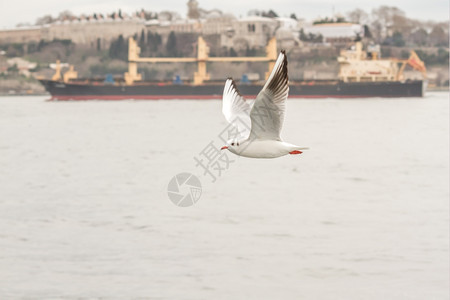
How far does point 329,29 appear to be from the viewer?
167125 millimetres

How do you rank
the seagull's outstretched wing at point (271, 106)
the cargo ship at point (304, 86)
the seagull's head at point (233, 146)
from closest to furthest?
the seagull's outstretched wing at point (271, 106) < the seagull's head at point (233, 146) < the cargo ship at point (304, 86)

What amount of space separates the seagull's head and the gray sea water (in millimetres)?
11296

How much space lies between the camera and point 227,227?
25.8 meters

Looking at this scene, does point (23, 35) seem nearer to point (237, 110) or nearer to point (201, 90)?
point (201, 90)

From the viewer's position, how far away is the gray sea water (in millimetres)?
20266

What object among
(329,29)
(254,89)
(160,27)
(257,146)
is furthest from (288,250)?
(160,27)

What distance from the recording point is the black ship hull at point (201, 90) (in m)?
107

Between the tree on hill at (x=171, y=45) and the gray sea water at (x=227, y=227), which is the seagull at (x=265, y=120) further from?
the tree on hill at (x=171, y=45)

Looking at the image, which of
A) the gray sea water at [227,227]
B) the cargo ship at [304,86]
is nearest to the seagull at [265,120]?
the gray sea water at [227,227]

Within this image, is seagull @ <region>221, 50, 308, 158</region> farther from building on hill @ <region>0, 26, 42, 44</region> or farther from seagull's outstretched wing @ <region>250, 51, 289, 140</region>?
building on hill @ <region>0, 26, 42, 44</region>

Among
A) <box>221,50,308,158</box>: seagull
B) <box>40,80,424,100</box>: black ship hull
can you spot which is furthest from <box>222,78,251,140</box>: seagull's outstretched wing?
<box>40,80,424,100</box>: black ship hull

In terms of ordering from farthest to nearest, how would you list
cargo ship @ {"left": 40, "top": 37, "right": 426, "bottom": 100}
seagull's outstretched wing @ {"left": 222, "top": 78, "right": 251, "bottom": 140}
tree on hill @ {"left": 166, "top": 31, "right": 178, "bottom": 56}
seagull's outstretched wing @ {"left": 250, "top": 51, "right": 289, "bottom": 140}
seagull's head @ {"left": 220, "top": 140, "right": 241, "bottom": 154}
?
tree on hill @ {"left": 166, "top": 31, "right": 178, "bottom": 56}
cargo ship @ {"left": 40, "top": 37, "right": 426, "bottom": 100}
seagull's outstretched wing @ {"left": 222, "top": 78, "right": 251, "bottom": 140}
seagull's head @ {"left": 220, "top": 140, "right": 241, "bottom": 154}
seagull's outstretched wing @ {"left": 250, "top": 51, "right": 289, "bottom": 140}

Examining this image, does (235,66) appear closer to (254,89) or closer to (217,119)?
(254,89)

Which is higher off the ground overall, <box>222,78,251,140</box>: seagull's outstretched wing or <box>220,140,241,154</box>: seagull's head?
<box>222,78,251,140</box>: seagull's outstretched wing
